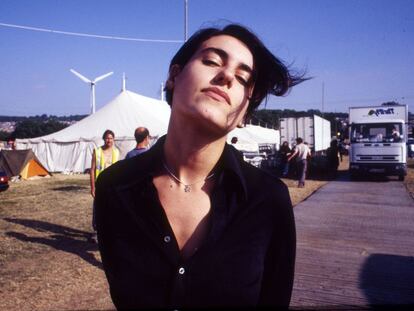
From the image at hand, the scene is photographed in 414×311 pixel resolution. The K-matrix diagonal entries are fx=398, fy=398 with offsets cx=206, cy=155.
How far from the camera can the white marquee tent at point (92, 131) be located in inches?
964

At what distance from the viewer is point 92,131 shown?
24938 mm

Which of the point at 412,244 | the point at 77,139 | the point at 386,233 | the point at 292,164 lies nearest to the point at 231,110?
the point at 412,244

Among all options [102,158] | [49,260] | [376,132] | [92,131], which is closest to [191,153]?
[49,260]

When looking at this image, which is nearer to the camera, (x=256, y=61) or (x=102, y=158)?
(x=256, y=61)

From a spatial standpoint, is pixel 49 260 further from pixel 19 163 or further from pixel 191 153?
pixel 19 163

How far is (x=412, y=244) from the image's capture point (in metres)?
6.81

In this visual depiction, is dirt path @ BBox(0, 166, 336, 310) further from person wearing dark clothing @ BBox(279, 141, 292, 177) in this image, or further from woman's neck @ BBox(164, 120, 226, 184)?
person wearing dark clothing @ BBox(279, 141, 292, 177)

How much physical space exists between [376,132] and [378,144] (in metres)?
0.84

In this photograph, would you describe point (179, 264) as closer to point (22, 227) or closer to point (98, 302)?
point (98, 302)

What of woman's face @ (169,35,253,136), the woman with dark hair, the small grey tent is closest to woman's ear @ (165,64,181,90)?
the woman with dark hair

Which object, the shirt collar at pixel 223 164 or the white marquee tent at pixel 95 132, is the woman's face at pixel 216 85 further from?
the white marquee tent at pixel 95 132

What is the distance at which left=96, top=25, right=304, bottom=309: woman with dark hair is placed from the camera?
1308mm

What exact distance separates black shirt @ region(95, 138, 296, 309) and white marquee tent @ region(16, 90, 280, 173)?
22.5 metres

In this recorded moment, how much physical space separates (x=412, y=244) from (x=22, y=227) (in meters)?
7.85
